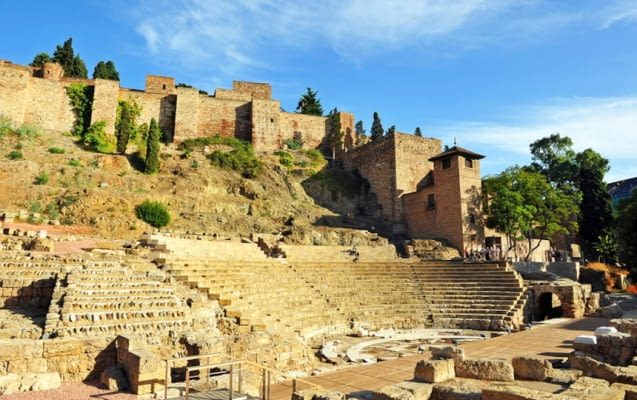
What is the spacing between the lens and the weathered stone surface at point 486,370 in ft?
23.6

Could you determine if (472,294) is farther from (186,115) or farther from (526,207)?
(186,115)

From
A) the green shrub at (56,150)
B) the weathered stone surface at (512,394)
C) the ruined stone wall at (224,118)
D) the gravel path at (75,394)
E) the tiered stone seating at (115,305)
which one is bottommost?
the gravel path at (75,394)

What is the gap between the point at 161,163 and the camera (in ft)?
102

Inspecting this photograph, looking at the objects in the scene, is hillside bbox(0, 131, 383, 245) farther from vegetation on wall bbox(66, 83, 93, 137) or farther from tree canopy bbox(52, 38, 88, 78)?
tree canopy bbox(52, 38, 88, 78)

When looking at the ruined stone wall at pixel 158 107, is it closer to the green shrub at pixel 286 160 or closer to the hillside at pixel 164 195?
the hillside at pixel 164 195

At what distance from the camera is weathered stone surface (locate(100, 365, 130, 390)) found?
636cm

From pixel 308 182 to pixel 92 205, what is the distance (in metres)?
20.3

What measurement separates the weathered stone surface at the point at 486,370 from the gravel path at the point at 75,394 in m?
5.88

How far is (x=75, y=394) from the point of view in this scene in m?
6.03

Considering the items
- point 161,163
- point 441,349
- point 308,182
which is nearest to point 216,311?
point 441,349

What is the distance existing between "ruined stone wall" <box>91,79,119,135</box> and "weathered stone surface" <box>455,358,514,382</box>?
36.6m

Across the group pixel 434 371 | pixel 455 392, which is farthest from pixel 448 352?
pixel 455 392

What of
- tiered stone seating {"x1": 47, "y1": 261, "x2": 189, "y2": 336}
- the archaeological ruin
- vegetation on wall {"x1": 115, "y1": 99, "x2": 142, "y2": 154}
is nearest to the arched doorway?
the archaeological ruin

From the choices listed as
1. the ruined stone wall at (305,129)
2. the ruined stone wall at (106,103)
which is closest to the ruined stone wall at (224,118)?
the ruined stone wall at (305,129)
